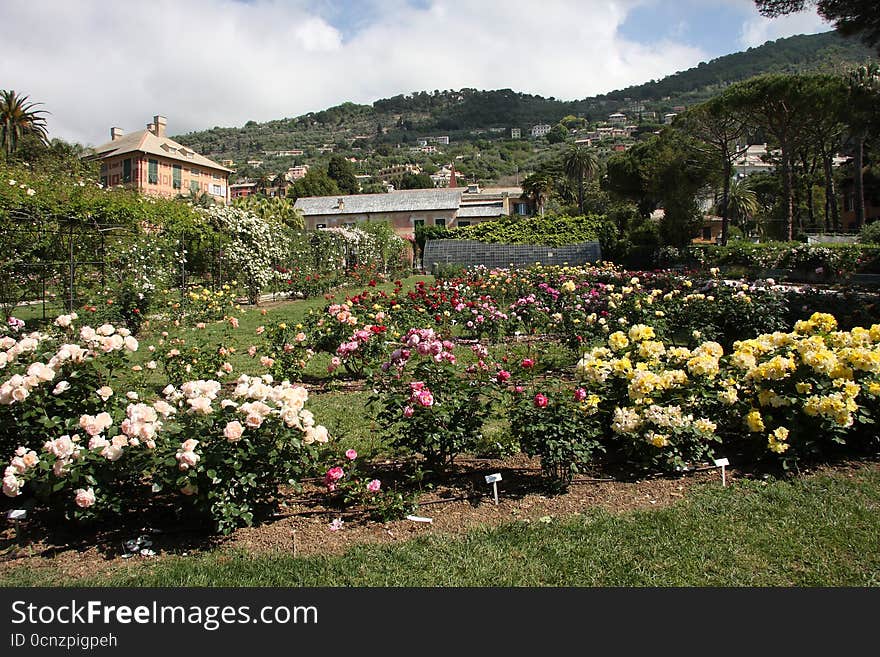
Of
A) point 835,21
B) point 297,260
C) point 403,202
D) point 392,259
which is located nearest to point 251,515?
point 835,21

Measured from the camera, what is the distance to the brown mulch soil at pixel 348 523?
10.2 ft

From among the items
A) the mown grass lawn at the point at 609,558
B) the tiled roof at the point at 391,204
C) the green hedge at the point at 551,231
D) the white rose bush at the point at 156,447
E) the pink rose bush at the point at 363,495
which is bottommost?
the mown grass lawn at the point at 609,558

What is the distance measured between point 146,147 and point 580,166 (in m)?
37.2

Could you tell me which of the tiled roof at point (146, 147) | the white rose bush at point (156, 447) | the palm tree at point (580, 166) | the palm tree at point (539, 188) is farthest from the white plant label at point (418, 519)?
the palm tree at point (580, 166)

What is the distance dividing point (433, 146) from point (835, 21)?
149413 mm

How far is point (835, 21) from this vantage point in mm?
11266

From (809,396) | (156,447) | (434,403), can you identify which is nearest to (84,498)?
(156,447)

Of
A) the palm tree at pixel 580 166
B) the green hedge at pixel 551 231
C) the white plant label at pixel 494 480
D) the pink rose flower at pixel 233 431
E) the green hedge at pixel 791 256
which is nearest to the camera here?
the pink rose flower at pixel 233 431

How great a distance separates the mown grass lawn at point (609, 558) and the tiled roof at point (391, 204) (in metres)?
40.8

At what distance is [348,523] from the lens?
340cm

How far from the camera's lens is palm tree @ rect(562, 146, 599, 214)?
58.6m

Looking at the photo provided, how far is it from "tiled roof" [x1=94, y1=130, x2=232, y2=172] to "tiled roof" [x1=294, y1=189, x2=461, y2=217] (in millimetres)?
13969

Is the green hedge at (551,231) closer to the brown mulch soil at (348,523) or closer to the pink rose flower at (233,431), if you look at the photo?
the brown mulch soil at (348,523)

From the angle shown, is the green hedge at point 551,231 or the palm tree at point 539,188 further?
the palm tree at point 539,188
